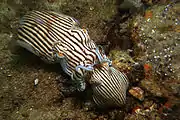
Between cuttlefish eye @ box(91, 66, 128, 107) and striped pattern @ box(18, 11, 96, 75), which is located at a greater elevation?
striped pattern @ box(18, 11, 96, 75)

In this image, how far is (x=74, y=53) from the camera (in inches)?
123

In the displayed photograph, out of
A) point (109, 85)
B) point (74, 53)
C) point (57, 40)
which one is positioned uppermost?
point (57, 40)

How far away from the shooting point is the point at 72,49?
123 inches

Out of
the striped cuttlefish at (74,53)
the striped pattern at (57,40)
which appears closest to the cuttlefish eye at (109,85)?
the striped cuttlefish at (74,53)

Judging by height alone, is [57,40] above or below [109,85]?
above

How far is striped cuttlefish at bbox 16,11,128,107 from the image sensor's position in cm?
312

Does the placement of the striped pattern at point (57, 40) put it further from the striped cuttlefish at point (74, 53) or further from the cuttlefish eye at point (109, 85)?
the cuttlefish eye at point (109, 85)

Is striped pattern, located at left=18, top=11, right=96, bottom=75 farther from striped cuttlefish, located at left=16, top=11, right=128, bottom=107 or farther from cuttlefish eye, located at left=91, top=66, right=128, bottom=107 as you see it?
cuttlefish eye, located at left=91, top=66, right=128, bottom=107

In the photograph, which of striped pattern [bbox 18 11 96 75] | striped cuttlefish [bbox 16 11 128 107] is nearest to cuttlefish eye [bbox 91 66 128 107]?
striped cuttlefish [bbox 16 11 128 107]

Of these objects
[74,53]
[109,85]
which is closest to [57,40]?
[74,53]

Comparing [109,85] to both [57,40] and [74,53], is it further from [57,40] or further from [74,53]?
[57,40]

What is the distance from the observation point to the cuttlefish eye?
3.16 m

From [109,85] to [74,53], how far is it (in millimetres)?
787

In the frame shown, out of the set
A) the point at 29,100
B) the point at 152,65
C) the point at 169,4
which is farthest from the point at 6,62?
the point at 169,4
